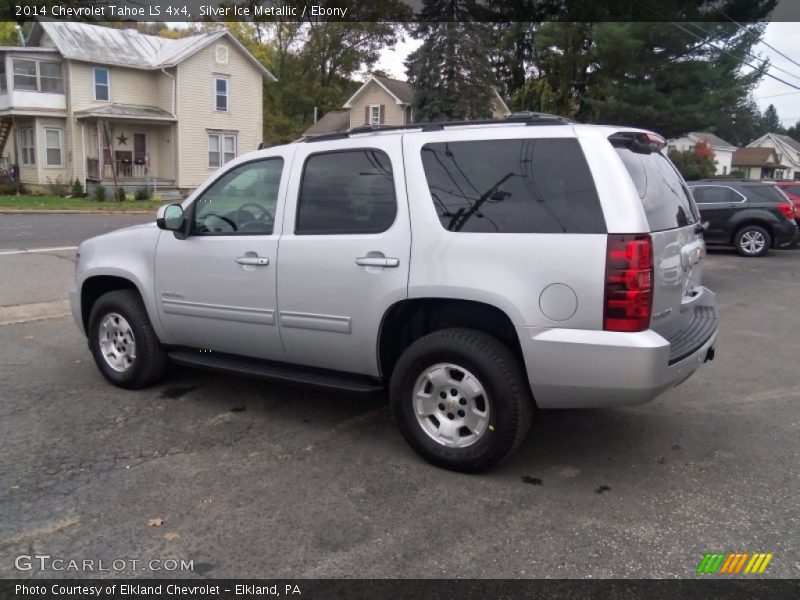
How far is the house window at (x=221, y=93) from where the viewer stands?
35.5 metres

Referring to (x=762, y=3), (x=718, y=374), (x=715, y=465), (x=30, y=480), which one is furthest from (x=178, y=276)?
(x=762, y=3)

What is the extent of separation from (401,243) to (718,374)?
12.4 feet

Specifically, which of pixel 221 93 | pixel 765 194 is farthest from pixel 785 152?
pixel 765 194

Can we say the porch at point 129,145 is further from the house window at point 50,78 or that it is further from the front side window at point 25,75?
the front side window at point 25,75

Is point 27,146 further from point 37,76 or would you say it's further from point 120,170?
point 120,170

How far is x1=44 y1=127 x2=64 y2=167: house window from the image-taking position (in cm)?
3225

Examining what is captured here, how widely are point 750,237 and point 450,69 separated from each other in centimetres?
1384

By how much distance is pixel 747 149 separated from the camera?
8031 centimetres

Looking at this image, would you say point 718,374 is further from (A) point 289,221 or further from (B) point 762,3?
(B) point 762,3

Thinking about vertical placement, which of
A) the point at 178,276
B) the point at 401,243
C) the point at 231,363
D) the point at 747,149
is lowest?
the point at 231,363

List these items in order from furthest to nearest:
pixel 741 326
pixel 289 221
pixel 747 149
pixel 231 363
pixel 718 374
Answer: pixel 747 149
pixel 741 326
pixel 718 374
pixel 231 363
pixel 289 221

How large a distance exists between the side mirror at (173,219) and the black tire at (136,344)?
734mm

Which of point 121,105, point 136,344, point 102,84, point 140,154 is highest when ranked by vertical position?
point 102,84

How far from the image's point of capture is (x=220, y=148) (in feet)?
119
